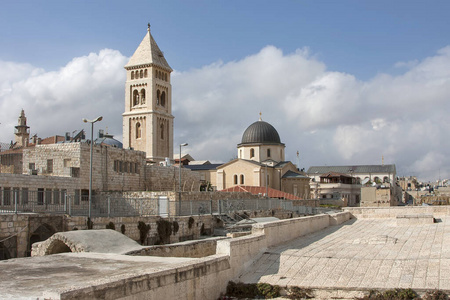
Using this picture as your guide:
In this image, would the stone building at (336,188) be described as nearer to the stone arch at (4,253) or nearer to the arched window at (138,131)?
the arched window at (138,131)

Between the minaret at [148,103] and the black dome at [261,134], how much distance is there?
47.2 feet

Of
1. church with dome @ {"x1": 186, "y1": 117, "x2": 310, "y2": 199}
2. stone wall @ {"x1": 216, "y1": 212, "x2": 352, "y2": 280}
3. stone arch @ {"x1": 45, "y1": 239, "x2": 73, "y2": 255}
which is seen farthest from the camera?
church with dome @ {"x1": 186, "y1": 117, "x2": 310, "y2": 199}

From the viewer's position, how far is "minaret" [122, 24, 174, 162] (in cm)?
6756

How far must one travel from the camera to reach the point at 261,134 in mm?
78312

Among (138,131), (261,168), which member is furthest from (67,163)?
(261,168)

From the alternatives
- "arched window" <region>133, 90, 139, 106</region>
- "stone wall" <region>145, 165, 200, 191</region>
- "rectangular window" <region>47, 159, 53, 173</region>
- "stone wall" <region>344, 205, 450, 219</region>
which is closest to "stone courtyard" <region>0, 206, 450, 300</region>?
"stone wall" <region>344, 205, 450, 219</region>

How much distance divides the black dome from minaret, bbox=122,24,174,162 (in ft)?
47.2

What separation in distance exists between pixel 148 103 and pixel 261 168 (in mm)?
19193

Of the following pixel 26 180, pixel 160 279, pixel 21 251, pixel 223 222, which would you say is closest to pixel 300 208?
pixel 223 222

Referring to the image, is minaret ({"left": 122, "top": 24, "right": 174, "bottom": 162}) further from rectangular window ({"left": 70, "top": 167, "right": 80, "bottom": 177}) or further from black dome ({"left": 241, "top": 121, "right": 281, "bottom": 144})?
rectangular window ({"left": 70, "top": 167, "right": 80, "bottom": 177})

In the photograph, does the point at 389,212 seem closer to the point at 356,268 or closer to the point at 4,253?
the point at 356,268

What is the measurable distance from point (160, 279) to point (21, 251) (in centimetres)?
1120

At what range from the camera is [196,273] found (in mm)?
9805

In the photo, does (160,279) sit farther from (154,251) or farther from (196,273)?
(154,251)
